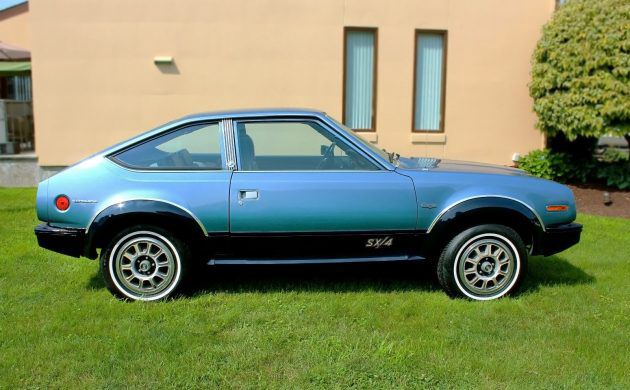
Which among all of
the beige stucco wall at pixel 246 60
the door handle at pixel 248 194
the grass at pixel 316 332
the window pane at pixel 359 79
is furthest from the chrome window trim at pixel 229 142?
the window pane at pixel 359 79

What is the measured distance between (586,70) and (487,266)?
5849mm

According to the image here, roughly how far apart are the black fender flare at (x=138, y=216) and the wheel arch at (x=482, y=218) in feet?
6.09

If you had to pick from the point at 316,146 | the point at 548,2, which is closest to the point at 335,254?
the point at 316,146

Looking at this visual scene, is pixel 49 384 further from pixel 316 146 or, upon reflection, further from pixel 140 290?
pixel 316 146

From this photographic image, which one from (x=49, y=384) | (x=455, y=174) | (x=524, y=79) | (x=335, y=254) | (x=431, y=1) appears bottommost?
(x=49, y=384)

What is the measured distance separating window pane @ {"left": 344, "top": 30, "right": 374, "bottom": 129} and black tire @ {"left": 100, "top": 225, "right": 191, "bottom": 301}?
6259 mm

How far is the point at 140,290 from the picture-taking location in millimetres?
4480

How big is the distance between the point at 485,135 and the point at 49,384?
883cm

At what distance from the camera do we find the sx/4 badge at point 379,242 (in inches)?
175

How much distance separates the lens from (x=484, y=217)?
4.56 metres

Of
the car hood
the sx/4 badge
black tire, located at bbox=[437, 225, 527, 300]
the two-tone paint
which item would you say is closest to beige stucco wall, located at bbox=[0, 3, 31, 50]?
the two-tone paint

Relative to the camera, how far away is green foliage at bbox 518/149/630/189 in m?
9.83

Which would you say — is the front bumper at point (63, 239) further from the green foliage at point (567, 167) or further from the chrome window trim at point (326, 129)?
the green foliage at point (567, 167)

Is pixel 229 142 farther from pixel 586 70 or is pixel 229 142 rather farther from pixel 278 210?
pixel 586 70
